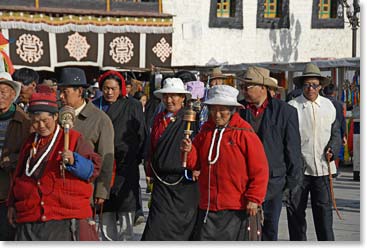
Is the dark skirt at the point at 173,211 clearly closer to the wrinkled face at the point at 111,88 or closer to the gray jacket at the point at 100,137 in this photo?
the gray jacket at the point at 100,137

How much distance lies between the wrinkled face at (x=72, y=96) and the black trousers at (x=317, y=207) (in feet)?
6.86

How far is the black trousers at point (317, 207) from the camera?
863cm

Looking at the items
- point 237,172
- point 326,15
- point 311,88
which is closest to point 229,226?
point 237,172

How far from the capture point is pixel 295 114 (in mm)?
8039

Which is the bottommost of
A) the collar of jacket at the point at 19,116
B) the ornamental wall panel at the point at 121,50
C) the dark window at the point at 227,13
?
the collar of jacket at the point at 19,116

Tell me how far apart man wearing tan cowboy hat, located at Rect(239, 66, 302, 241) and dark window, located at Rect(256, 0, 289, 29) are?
63.2ft

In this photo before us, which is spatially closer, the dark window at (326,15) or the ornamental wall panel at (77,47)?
the ornamental wall panel at (77,47)

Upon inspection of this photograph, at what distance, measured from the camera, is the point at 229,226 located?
6.70 meters

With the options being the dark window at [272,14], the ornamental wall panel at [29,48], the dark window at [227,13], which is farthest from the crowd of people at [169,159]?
the dark window at [272,14]

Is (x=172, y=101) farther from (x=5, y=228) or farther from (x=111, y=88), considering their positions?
(x=5, y=228)

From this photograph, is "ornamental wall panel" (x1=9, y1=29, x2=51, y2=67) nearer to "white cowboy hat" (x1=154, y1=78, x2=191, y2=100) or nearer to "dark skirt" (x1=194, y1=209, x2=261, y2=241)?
"white cowboy hat" (x1=154, y1=78, x2=191, y2=100)

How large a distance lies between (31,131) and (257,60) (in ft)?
66.6

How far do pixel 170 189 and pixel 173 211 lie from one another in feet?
0.59

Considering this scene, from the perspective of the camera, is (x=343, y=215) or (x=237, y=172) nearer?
(x=237, y=172)
